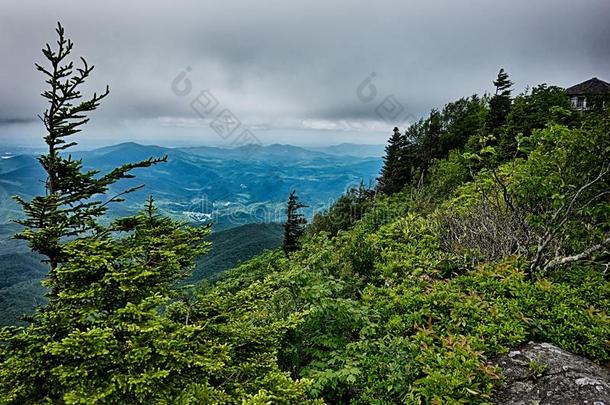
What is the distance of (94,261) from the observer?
3350mm

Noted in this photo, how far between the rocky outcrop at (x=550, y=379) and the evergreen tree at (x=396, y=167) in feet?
88.1

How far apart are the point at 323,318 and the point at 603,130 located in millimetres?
6058

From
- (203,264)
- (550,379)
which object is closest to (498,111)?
(550,379)

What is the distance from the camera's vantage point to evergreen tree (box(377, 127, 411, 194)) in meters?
32.9

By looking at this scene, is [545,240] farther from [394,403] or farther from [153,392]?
[153,392]

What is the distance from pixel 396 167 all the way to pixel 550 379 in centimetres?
3134

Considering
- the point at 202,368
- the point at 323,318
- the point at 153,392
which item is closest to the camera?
the point at 153,392

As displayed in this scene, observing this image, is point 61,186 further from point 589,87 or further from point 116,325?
point 589,87

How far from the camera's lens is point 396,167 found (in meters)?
34.2

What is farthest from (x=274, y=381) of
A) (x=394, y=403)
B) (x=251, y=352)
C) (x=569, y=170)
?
(x=569, y=170)

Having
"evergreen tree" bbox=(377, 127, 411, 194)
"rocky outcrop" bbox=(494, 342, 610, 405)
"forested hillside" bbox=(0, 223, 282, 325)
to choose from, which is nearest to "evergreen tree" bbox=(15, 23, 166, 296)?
"rocky outcrop" bbox=(494, 342, 610, 405)

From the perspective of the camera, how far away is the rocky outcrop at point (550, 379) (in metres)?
3.70

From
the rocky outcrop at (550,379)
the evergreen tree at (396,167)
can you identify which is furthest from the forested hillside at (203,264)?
the rocky outcrop at (550,379)

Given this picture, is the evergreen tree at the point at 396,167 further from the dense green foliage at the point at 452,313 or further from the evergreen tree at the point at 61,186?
the evergreen tree at the point at 61,186
